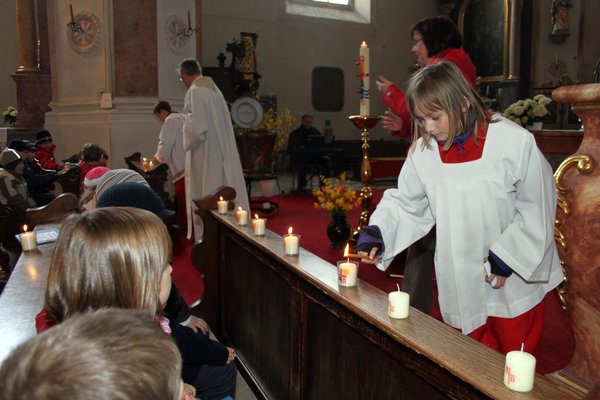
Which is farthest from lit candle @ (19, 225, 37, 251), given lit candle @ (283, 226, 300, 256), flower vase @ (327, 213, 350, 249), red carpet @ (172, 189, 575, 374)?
flower vase @ (327, 213, 350, 249)

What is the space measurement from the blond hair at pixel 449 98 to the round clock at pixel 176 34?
679 cm

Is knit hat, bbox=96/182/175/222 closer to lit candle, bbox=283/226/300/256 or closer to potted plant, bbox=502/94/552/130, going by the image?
lit candle, bbox=283/226/300/256

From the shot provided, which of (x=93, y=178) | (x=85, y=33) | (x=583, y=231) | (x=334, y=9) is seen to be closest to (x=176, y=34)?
(x=85, y=33)

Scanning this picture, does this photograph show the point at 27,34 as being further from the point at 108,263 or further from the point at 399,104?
the point at 108,263

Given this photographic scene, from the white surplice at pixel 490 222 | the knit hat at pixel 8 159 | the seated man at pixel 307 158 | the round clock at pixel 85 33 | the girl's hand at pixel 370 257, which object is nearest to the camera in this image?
the white surplice at pixel 490 222

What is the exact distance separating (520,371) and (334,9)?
15.6 m

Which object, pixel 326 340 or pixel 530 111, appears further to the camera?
pixel 530 111

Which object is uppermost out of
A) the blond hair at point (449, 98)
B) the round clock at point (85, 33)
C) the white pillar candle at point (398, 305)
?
the round clock at point (85, 33)

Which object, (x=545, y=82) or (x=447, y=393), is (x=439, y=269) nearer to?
(x=447, y=393)

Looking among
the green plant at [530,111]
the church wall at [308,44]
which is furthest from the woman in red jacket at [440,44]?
the church wall at [308,44]

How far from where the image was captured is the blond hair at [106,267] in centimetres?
138

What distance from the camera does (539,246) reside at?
2018mm

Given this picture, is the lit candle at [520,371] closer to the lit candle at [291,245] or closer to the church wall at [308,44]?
the lit candle at [291,245]

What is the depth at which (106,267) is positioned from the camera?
138 centimetres
